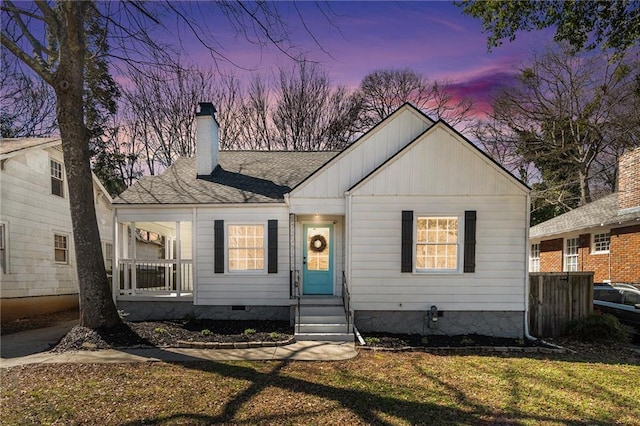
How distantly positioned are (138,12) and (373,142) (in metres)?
5.83

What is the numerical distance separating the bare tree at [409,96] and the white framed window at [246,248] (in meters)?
16.7

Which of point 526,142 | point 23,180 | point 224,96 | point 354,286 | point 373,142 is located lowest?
point 354,286

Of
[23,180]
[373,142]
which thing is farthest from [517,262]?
[23,180]

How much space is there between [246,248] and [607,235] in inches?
559

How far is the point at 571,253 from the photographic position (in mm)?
16750

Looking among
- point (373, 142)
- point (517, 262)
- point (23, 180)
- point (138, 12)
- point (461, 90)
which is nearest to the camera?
point (138, 12)

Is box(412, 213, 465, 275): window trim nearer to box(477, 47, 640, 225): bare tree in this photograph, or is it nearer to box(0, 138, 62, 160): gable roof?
box(0, 138, 62, 160): gable roof

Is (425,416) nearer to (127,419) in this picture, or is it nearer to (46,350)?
(127,419)

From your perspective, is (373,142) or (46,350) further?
(373,142)

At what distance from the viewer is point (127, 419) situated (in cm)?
405

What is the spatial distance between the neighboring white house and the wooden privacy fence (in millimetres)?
14640

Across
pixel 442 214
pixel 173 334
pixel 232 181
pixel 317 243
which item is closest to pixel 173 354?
pixel 173 334

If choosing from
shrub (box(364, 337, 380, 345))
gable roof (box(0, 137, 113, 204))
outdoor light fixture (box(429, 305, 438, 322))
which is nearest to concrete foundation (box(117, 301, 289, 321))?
shrub (box(364, 337, 380, 345))

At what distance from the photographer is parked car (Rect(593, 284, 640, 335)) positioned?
8977mm
